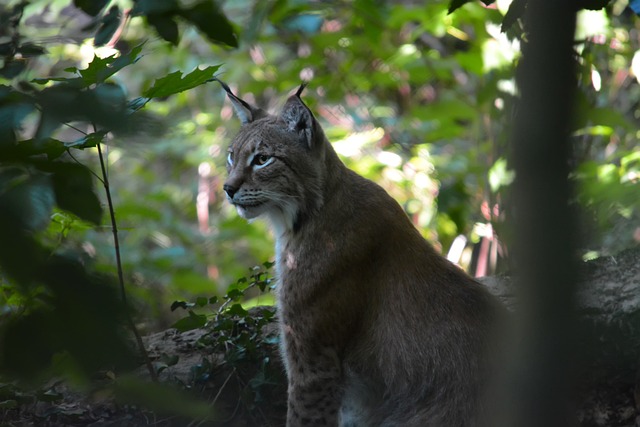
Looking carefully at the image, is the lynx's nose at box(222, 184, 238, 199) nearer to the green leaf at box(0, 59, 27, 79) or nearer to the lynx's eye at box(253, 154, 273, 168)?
the lynx's eye at box(253, 154, 273, 168)

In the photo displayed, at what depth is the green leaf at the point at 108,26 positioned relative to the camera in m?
2.27

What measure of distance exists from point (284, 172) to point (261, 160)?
15 centimetres

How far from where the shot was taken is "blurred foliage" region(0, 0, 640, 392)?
110 cm


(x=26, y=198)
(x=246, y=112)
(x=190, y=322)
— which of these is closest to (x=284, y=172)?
(x=246, y=112)

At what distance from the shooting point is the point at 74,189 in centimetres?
120

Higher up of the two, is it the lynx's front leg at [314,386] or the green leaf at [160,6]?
the green leaf at [160,6]

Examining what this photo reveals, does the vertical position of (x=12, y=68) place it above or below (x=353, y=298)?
below

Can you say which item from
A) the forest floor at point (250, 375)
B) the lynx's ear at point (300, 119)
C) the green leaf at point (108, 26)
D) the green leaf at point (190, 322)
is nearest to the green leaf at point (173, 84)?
the green leaf at point (108, 26)

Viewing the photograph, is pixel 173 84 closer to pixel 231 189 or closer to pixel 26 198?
pixel 26 198

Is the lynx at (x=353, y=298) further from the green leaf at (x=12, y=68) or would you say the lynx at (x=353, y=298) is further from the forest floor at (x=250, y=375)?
the green leaf at (x=12, y=68)

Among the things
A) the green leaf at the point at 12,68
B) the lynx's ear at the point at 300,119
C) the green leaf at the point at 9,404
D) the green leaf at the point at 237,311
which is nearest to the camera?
the green leaf at the point at 12,68

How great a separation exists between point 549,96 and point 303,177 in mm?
3100

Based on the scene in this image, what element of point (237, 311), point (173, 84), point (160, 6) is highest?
point (173, 84)

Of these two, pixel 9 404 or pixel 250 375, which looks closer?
pixel 9 404
